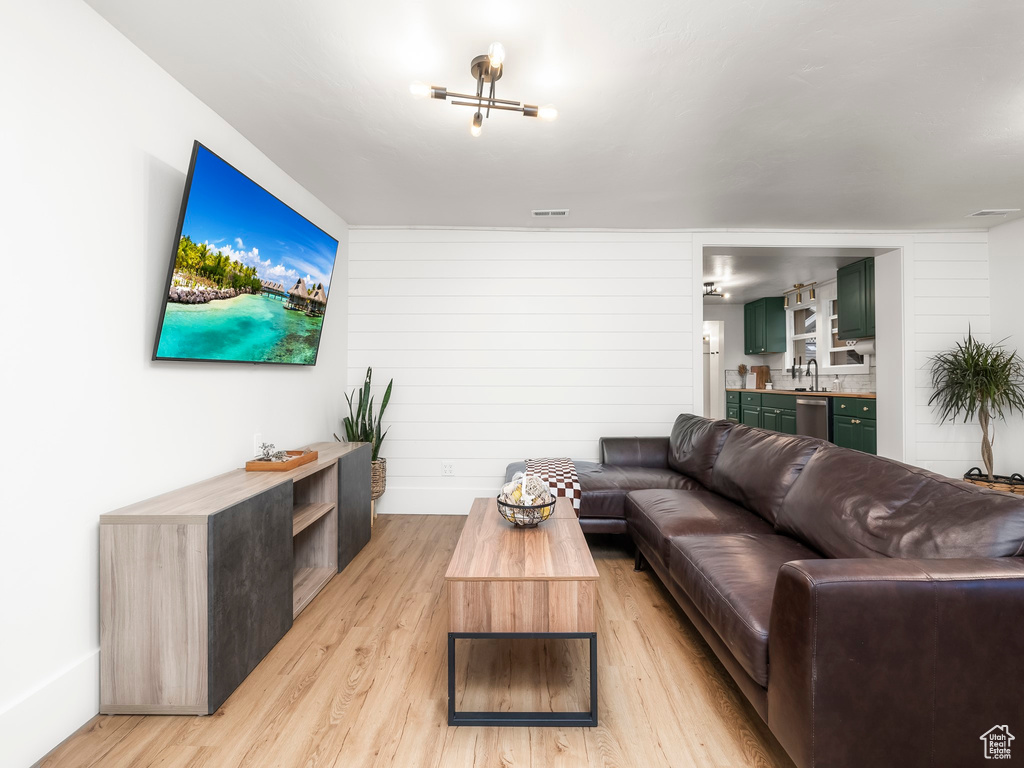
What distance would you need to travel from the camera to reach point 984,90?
7.40 ft

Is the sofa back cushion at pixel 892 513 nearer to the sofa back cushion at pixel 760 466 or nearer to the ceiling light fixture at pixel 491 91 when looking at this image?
the sofa back cushion at pixel 760 466

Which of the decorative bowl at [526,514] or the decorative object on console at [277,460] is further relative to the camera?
the decorative object on console at [277,460]

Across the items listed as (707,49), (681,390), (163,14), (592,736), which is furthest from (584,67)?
(681,390)

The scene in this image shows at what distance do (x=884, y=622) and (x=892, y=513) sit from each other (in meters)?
0.59

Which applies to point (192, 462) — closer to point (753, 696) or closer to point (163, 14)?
point (163, 14)

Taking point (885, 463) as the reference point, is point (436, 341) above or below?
above

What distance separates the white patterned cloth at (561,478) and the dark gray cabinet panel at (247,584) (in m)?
1.44

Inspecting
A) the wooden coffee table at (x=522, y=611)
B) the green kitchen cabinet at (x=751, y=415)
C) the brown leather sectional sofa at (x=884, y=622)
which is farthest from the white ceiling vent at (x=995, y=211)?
the wooden coffee table at (x=522, y=611)

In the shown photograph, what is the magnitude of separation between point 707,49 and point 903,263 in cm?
361

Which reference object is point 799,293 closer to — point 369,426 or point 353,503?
point 369,426

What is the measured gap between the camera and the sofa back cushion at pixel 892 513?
141 cm

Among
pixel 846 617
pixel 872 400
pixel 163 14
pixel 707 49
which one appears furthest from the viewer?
pixel 872 400

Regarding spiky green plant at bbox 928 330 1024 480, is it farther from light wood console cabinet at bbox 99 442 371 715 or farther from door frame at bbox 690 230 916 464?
light wood console cabinet at bbox 99 442 371 715

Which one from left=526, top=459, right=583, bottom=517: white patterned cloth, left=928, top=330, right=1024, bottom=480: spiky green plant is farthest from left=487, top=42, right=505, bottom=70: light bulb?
left=928, top=330, right=1024, bottom=480: spiky green plant
